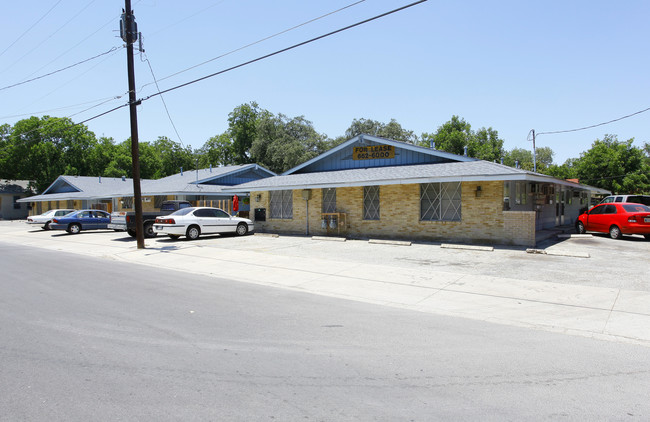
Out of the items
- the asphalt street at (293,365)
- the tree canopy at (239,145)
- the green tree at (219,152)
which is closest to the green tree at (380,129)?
the tree canopy at (239,145)

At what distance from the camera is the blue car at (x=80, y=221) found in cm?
2497

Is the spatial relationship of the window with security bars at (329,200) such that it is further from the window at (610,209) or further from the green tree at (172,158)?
the green tree at (172,158)

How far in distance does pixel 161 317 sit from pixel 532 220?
41.2 ft

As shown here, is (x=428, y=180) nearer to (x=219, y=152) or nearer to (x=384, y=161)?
(x=384, y=161)

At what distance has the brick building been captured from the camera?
49.6ft

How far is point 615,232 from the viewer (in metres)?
16.8

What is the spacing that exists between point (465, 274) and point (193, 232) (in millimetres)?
13141

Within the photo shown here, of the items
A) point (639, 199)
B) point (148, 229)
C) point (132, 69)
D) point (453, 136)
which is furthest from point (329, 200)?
point (453, 136)

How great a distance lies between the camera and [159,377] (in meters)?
4.18

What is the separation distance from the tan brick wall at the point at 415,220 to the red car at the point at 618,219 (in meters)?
5.19

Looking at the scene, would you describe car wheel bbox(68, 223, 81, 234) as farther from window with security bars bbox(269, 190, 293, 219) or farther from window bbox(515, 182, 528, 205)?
window bbox(515, 182, 528, 205)

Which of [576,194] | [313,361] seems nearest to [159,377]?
[313,361]

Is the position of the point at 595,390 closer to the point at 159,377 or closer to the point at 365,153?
the point at 159,377

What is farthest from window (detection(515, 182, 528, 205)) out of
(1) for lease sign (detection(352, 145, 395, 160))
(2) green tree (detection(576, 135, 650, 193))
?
(2) green tree (detection(576, 135, 650, 193))
